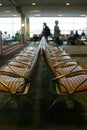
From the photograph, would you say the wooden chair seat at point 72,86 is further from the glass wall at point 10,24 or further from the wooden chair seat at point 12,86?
the glass wall at point 10,24

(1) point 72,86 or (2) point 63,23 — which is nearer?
(1) point 72,86

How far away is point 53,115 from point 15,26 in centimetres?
3473

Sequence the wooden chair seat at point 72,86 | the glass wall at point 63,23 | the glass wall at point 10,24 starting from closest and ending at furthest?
the wooden chair seat at point 72,86 < the glass wall at point 63,23 < the glass wall at point 10,24

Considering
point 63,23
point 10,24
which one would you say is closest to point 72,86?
point 63,23

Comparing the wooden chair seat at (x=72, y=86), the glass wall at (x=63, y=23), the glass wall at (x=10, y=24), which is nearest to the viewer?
the wooden chair seat at (x=72, y=86)

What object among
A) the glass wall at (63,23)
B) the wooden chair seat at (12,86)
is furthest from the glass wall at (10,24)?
the wooden chair seat at (12,86)

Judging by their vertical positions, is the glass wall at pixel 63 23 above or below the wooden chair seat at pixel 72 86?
above

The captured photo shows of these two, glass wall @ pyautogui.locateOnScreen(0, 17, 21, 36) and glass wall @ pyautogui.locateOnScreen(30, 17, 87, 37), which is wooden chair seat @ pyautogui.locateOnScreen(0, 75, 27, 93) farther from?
glass wall @ pyautogui.locateOnScreen(0, 17, 21, 36)

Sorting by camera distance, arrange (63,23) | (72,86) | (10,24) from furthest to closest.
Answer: (10,24), (63,23), (72,86)

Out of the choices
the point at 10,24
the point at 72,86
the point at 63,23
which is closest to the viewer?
the point at 72,86

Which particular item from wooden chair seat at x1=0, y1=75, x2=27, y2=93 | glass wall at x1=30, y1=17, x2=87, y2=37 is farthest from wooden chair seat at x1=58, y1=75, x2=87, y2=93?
glass wall at x1=30, y1=17, x2=87, y2=37

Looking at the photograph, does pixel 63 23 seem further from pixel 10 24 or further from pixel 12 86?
pixel 12 86

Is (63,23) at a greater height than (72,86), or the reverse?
(63,23)

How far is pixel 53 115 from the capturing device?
13.5 ft
